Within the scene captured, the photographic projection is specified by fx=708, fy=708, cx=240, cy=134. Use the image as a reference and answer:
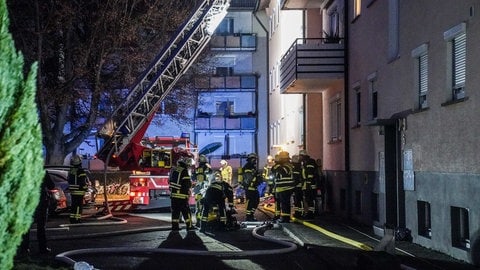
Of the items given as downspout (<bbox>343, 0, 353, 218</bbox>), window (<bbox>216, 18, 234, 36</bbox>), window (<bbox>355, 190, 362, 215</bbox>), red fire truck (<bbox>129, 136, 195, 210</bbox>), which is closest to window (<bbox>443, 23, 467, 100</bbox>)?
window (<bbox>355, 190, 362, 215</bbox>)

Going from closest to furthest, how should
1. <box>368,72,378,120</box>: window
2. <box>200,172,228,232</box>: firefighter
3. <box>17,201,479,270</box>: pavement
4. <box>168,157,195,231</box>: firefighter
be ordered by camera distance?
1. <box>17,201,479,270</box>: pavement
2. <box>200,172,228,232</box>: firefighter
3. <box>168,157,195,231</box>: firefighter
4. <box>368,72,378,120</box>: window

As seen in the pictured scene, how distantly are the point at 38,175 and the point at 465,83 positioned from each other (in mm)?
7418

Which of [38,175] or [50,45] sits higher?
[50,45]

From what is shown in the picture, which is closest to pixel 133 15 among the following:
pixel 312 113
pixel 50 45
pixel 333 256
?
pixel 50 45

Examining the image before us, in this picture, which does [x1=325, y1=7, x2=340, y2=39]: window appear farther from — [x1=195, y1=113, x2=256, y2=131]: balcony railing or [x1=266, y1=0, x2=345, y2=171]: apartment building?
[x1=195, y1=113, x2=256, y2=131]: balcony railing

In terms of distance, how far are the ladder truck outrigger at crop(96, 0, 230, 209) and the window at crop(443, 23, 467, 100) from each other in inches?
444

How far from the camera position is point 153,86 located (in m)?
21.0

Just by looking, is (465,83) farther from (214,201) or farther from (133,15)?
(133,15)

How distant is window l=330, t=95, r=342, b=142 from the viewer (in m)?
20.4

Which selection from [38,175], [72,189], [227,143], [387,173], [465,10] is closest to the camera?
[38,175]

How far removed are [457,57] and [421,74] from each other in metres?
1.82

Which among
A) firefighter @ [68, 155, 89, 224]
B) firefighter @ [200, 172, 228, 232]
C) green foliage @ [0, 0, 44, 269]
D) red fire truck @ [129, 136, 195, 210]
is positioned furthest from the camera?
red fire truck @ [129, 136, 195, 210]

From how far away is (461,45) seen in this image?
10.8 meters

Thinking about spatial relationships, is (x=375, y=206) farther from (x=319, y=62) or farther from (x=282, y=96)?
(x=282, y=96)
